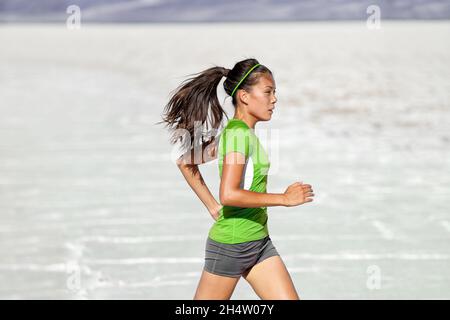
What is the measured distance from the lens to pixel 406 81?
23000 millimetres

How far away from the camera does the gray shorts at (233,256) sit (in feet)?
13.3

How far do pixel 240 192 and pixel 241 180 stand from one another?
0.34 ft

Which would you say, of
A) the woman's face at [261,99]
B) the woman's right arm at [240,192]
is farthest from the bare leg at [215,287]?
the woman's face at [261,99]

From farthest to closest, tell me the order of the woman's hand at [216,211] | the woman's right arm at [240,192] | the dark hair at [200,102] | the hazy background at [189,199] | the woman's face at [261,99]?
the hazy background at [189,199] → the woman's hand at [216,211] → the dark hair at [200,102] → the woman's face at [261,99] → the woman's right arm at [240,192]

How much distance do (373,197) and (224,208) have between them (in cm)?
535

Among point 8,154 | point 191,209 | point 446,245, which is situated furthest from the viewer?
point 8,154

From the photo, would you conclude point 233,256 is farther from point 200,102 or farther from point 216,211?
point 200,102

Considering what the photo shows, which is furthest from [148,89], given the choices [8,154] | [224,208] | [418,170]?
[224,208]

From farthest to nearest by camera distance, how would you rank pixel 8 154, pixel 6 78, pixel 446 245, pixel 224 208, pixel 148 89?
1. pixel 6 78
2. pixel 148 89
3. pixel 8 154
4. pixel 446 245
5. pixel 224 208

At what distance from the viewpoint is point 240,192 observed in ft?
Result: 12.7

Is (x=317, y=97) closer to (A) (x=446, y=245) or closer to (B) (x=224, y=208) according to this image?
(A) (x=446, y=245)

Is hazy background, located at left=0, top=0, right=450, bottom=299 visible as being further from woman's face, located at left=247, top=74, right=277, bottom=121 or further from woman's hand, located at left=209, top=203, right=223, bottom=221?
woman's face, located at left=247, top=74, right=277, bottom=121

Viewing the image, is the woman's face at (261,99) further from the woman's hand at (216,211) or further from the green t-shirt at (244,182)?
the woman's hand at (216,211)

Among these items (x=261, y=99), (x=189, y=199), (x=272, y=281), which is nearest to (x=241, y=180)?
(x=261, y=99)
